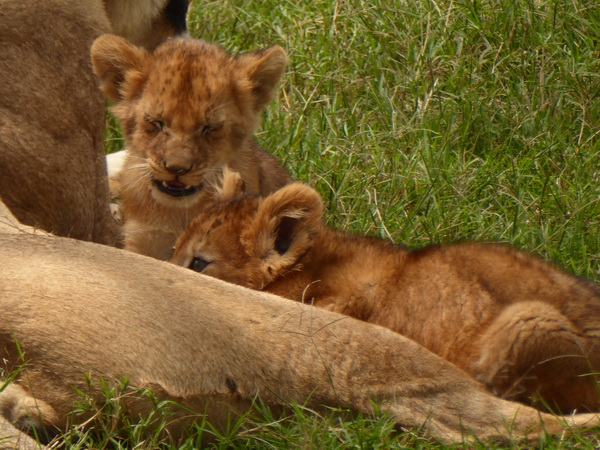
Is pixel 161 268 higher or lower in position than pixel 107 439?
higher

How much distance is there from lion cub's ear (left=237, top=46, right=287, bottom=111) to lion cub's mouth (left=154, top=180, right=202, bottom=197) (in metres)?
0.56

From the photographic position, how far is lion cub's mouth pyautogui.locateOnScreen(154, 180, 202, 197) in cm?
424

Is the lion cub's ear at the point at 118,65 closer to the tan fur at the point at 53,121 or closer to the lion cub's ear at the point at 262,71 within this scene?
the tan fur at the point at 53,121

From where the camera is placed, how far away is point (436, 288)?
3.55 metres

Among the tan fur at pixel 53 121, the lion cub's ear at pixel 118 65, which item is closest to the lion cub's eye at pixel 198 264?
the tan fur at pixel 53 121

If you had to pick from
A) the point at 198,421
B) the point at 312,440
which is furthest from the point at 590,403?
the point at 198,421

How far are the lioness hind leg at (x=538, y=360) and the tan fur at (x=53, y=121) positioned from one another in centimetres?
169

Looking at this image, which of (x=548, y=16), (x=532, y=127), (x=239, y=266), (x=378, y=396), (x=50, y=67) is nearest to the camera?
(x=378, y=396)

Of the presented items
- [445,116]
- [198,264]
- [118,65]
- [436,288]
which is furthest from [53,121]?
[445,116]

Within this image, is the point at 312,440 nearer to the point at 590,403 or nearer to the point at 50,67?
the point at 590,403

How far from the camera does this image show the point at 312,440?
2.97m

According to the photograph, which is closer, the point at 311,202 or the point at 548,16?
the point at 311,202

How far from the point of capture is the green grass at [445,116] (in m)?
4.92

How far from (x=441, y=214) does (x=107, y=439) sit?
2.43 m
